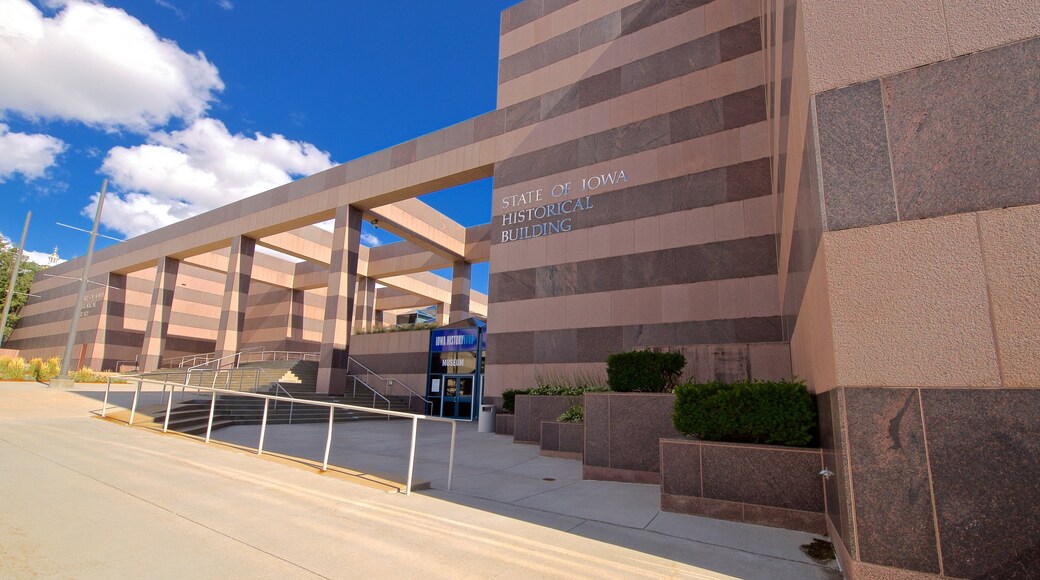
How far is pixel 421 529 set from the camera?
545 cm

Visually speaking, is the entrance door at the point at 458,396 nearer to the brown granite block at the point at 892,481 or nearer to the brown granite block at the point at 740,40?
the brown granite block at the point at 740,40

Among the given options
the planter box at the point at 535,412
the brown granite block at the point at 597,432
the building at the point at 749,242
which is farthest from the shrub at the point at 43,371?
the brown granite block at the point at 597,432

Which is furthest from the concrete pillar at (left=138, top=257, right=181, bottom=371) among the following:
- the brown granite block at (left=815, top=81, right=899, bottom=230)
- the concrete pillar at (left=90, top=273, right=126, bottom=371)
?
the brown granite block at (left=815, top=81, right=899, bottom=230)

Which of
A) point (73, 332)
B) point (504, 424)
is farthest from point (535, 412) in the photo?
point (73, 332)

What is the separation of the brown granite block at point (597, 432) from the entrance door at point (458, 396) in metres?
14.6

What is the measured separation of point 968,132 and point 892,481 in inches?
115

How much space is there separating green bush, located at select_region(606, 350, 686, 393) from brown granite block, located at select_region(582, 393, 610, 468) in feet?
1.64

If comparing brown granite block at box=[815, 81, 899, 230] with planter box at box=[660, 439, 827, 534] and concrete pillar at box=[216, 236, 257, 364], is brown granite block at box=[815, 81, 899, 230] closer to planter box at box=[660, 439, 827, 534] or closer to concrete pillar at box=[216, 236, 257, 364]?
planter box at box=[660, 439, 827, 534]

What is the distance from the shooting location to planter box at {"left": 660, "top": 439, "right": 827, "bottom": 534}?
6.34 meters

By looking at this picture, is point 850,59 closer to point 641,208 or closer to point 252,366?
point 641,208

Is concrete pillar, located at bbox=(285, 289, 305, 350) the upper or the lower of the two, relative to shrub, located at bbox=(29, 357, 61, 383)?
upper

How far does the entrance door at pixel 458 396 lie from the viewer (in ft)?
78.9

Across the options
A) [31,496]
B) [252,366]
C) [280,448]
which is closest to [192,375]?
[252,366]

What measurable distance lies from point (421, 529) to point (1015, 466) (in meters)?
5.07
